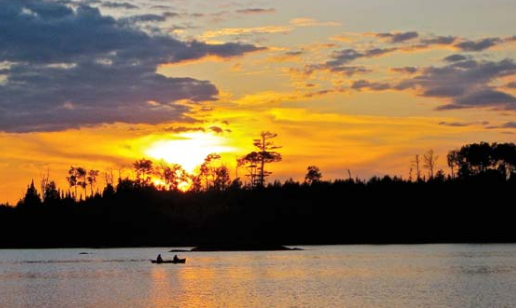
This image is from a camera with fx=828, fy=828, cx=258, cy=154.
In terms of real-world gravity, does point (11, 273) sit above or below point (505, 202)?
below

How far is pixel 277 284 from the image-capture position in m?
91.4

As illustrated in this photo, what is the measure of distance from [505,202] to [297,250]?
2110 inches

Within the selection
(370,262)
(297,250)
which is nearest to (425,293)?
(370,262)

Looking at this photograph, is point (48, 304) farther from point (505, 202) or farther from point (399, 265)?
point (505, 202)

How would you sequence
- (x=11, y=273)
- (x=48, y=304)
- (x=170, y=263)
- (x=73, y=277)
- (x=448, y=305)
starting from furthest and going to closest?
1. (x=170, y=263)
2. (x=11, y=273)
3. (x=73, y=277)
4. (x=48, y=304)
5. (x=448, y=305)

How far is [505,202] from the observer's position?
19812cm

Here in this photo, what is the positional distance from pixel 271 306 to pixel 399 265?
53.5 metres

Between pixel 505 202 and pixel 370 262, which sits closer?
pixel 370 262

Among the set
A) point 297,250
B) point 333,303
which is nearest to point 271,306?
point 333,303

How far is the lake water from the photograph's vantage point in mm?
73000

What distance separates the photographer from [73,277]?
111938 millimetres

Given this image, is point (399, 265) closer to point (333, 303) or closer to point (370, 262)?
point (370, 262)

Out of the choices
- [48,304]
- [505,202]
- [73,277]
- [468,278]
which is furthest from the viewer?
[505,202]

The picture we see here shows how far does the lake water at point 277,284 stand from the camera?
7300 centimetres
